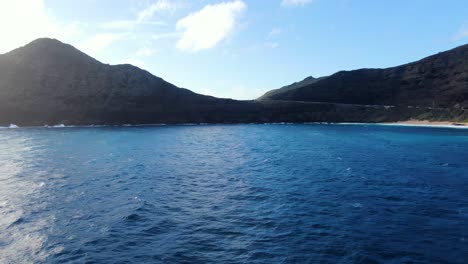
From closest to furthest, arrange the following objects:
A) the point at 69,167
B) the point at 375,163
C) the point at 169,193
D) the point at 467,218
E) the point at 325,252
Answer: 1. the point at 325,252
2. the point at 467,218
3. the point at 169,193
4. the point at 69,167
5. the point at 375,163

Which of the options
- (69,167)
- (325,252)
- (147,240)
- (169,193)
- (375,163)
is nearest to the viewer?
(325,252)

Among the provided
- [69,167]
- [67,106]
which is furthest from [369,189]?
[67,106]

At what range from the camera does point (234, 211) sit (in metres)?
36.3

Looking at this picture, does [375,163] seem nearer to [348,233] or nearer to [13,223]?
[348,233]

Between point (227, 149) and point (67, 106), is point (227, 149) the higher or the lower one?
the lower one

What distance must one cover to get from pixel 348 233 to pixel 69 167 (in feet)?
160

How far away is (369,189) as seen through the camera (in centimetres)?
4519

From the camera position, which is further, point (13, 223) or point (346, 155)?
point (346, 155)

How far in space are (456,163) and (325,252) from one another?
51.4 m

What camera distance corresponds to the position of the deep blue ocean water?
2608 centimetres

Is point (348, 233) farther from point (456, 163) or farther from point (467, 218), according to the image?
point (456, 163)

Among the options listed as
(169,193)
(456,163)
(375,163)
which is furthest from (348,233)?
(456,163)

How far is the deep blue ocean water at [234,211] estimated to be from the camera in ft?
85.6

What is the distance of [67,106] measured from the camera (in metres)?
190
